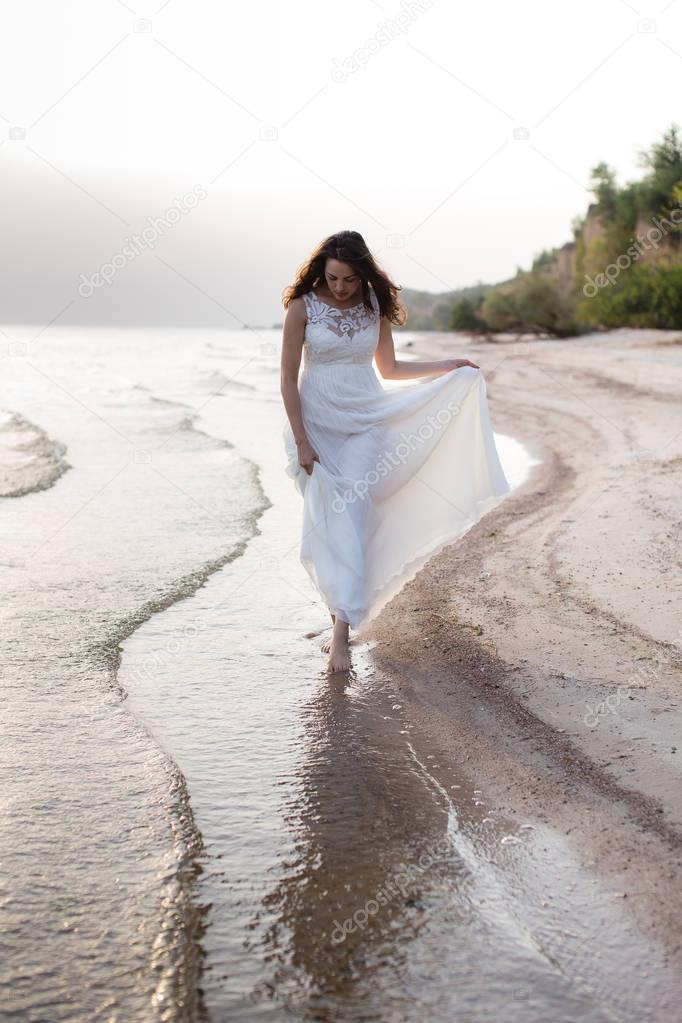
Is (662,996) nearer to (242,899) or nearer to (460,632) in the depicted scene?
(242,899)

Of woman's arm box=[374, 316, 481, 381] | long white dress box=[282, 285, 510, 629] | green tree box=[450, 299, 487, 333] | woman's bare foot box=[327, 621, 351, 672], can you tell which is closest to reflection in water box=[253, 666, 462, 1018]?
woman's bare foot box=[327, 621, 351, 672]

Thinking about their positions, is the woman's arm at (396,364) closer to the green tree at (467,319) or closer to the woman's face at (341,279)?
the woman's face at (341,279)

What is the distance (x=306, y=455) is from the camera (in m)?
4.88

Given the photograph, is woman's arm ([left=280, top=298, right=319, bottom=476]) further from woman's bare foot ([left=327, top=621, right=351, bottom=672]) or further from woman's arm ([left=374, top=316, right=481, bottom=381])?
woman's bare foot ([left=327, top=621, right=351, bottom=672])

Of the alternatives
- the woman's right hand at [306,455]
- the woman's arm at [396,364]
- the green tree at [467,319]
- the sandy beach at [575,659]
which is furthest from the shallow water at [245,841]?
the green tree at [467,319]

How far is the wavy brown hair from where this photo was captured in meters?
4.56

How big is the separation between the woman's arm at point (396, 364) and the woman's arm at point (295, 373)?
0.50 meters

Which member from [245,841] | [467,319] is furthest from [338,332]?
[467,319]

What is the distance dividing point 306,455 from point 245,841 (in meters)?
2.29

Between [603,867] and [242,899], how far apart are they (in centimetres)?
110

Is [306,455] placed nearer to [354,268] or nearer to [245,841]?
[354,268]

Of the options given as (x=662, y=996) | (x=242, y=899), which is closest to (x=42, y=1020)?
(x=242, y=899)

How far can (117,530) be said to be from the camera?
7.60 m

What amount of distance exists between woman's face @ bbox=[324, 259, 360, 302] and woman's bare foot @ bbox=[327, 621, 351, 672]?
5.42 feet
